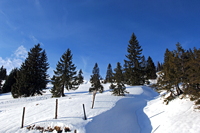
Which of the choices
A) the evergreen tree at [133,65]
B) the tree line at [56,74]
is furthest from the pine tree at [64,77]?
the evergreen tree at [133,65]

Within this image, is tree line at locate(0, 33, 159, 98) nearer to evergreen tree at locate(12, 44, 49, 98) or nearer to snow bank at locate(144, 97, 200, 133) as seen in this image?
evergreen tree at locate(12, 44, 49, 98)

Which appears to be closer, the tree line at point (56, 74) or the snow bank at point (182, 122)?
the snow bank at point (182, 122)

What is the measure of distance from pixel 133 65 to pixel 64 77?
63.3ft

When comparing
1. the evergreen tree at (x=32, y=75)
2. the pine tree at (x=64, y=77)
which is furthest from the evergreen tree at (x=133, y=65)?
the evergreen tree at (x=32, y=75)

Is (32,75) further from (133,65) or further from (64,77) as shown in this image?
(133,65)

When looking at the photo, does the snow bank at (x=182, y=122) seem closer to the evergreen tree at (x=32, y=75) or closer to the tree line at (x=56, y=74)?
the tree line at (x=56, y=74)

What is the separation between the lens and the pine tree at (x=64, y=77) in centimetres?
2555

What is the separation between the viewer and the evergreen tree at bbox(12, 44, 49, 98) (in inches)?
1037

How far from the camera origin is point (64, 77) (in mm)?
26078

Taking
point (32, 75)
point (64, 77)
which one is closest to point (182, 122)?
point (64, 77)

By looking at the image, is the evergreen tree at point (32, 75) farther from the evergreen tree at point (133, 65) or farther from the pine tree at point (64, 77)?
the evergreen tree at point (133, 65)

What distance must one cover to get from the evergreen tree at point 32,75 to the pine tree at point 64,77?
499 centimetres

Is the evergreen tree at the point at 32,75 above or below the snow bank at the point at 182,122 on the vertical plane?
above

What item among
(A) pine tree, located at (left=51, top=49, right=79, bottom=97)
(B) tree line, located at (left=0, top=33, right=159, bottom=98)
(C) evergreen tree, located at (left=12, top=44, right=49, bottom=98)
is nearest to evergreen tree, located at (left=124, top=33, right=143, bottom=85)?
(B) tree line, located at (left=0, top=33, right=159, bottom=98)
